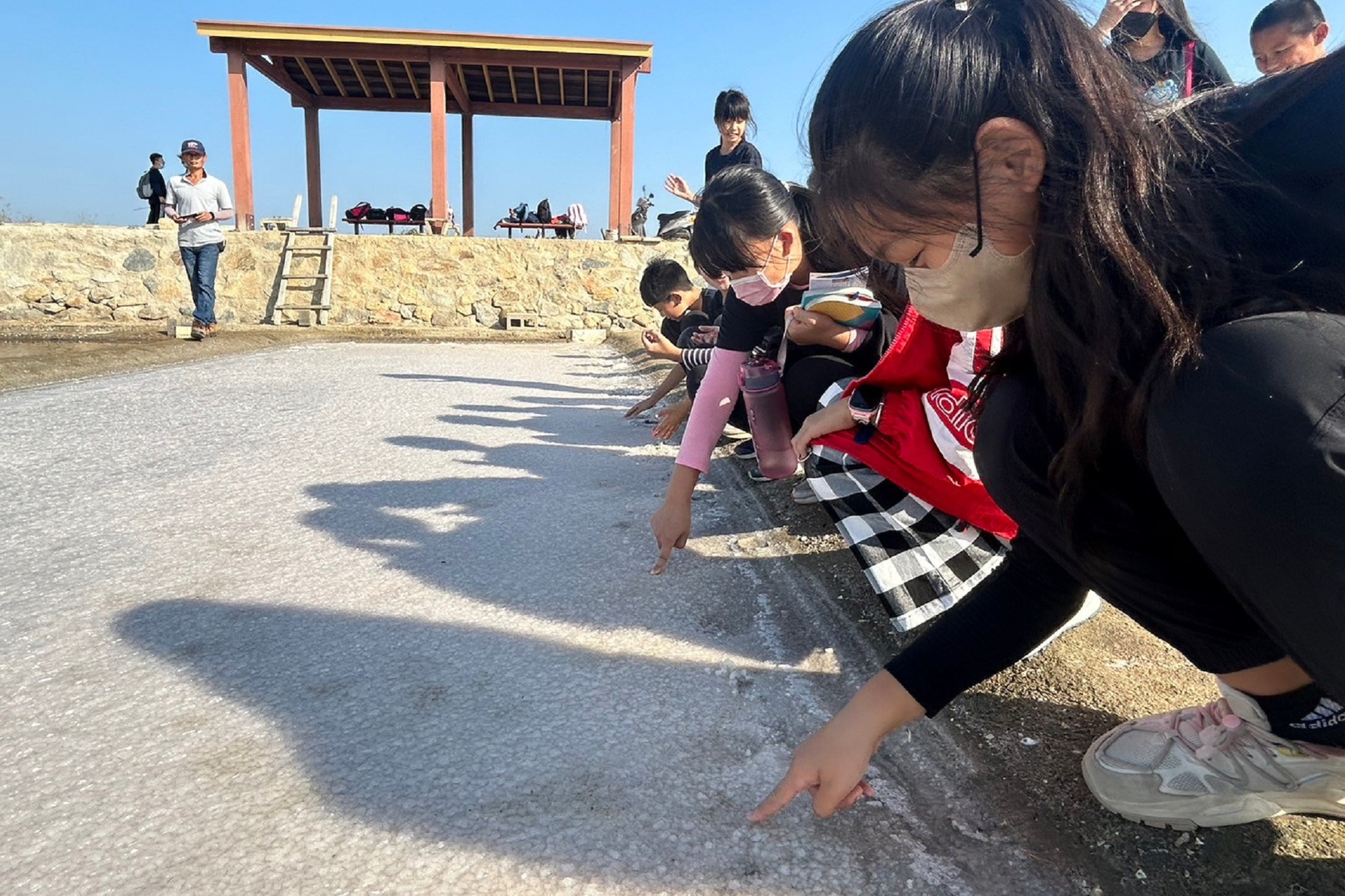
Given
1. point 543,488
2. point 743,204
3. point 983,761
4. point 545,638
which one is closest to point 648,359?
point 543,488

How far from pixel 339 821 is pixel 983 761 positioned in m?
0.64

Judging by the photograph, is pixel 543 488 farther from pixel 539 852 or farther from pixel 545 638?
pixel 539 852

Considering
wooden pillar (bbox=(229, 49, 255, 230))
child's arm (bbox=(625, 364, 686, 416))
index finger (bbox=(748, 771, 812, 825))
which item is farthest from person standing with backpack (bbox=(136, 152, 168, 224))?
index finger (bbox=(748, 771, 812, 825))

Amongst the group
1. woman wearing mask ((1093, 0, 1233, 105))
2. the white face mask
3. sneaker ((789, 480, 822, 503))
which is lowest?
sneaker ((789, 480, 822, 503))

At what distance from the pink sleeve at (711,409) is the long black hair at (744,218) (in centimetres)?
17

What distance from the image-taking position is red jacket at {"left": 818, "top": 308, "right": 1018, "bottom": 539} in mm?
1168

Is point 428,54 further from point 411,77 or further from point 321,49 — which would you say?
point 411,77

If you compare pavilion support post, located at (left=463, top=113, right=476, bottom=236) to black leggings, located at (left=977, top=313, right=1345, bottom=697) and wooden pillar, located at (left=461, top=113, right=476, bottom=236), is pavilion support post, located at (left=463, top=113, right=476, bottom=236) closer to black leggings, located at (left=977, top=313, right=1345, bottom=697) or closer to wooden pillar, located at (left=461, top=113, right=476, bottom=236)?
wooden pillar, located at (left=461, top=113, right=476, bottom=236)

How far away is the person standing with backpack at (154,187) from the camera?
8852mm

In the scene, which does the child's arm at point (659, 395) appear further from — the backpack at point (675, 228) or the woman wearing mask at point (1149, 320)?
the backpack at point (675, 228)

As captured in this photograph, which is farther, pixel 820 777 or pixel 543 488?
pixel 543 488

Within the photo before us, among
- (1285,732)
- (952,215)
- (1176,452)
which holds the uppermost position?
(952,215)

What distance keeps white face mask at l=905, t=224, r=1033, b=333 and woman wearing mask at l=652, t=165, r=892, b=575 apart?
26.6 inches

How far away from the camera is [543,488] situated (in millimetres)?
2000
